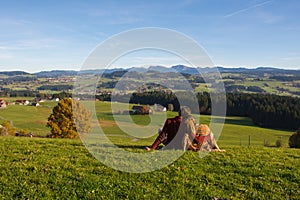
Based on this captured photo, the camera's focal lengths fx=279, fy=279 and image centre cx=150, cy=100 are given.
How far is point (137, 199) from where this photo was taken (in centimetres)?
943

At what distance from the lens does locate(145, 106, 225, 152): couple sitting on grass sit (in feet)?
49.0

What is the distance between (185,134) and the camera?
49.0ft

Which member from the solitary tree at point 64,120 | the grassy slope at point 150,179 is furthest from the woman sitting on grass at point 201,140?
the solitary tree at point 64,120

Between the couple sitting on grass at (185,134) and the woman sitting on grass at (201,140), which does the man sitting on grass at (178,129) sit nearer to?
the couple sitting on grass at (185,134)

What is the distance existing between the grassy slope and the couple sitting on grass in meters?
1.20

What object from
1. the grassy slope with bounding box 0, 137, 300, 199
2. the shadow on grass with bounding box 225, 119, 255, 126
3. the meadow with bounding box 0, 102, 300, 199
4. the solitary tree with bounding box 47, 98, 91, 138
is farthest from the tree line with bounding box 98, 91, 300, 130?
the grassy slope with bounding box 0, 137, 300, 199

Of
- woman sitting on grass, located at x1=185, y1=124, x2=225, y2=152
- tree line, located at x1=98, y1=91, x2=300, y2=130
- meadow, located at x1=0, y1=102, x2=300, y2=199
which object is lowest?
tree line, located at x1=98, y1=91, x2=300, y2=130

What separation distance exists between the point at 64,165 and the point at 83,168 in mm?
897

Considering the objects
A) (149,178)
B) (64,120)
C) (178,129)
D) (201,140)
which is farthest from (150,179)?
(64,120)

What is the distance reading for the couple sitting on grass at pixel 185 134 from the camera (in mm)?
14922

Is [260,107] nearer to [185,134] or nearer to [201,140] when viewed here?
[201,140]

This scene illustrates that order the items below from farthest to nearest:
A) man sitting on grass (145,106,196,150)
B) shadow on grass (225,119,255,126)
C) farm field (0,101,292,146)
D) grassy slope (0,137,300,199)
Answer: shadow on grass (225,119,255,126)
farm field (0,101,292,146)
man sitting on grass (145,106,196,150)
grassy slope (0,137,300,199)

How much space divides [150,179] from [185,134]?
4524 millimetres

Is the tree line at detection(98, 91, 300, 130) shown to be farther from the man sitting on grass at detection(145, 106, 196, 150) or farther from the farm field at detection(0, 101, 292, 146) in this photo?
the man sitting on grass at detection(145, 106, 196, 150)
